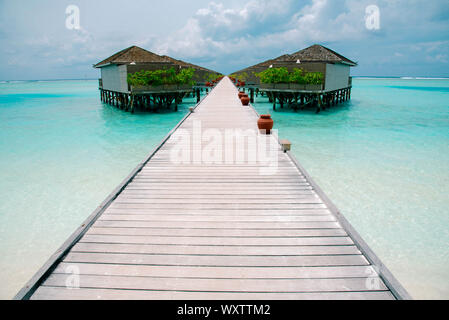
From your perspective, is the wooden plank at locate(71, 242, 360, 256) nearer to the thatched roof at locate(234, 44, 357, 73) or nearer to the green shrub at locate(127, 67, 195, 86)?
the green shrub at locate(127, 67, 195, 86)

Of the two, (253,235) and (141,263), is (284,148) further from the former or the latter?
(141,263)

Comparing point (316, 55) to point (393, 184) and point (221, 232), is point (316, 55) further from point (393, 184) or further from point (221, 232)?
point (221, 232)

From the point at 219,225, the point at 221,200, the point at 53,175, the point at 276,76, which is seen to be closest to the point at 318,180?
the point at 221,200

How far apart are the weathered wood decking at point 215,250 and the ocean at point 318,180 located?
7.62ft

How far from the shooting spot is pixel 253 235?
148 inches

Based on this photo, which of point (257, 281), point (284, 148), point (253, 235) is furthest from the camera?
point (284, 148)

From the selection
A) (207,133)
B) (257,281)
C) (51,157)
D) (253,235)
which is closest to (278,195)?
(253,235)

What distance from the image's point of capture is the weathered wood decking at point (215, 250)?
2.85 m

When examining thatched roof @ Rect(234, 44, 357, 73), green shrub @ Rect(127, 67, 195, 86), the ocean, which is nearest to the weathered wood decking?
the ocean

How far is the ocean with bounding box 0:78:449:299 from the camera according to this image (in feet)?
19.2

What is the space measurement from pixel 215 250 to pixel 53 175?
31.1ft

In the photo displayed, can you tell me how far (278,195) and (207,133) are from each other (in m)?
5.10

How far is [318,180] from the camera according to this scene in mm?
9820

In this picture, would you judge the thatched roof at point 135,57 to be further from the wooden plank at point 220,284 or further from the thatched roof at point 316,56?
the wooden plank at point 220,284
